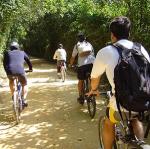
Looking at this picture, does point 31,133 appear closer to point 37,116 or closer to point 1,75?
point 37,116

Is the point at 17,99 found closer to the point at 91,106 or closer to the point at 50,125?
the point at 50,125

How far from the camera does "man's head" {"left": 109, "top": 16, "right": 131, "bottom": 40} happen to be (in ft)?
15.8

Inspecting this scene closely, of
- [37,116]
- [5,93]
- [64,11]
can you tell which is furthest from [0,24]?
[37,116]

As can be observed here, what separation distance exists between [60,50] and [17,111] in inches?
408

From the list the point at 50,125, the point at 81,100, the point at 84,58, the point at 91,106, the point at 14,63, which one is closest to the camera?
the point at 50,125

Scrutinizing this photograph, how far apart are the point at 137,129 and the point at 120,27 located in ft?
3.96

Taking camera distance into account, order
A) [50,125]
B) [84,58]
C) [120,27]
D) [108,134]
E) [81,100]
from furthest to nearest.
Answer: [81,100] → [84,58] → [50,125] → [108,134] → [120,27]

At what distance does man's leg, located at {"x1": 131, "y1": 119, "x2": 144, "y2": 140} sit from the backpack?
0.28 meters

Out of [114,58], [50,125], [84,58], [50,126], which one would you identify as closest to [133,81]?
[114,58]

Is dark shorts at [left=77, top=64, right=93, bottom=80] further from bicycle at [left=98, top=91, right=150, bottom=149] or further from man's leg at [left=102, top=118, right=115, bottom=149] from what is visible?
man's leg at [left=102, top=118, right=115, bottom=149]

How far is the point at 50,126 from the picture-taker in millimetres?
9719

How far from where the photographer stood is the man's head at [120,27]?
190 inches

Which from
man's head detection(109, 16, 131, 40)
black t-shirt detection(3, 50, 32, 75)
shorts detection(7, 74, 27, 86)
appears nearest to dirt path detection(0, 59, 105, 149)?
shorts detection(7, 74, 27, 86)

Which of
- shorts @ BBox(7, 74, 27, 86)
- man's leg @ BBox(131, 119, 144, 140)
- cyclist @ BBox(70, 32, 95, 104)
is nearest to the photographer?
man's leg @ BBox(131, 119, 144, 140)
